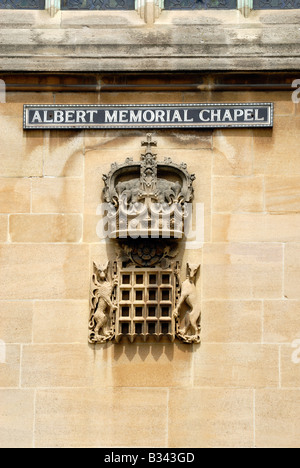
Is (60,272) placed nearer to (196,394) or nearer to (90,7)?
(196,394)

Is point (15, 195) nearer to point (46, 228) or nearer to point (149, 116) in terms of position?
point (46, 228)

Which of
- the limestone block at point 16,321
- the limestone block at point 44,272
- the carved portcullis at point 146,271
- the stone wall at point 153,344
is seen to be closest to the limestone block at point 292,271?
the stone wall at point 153,344

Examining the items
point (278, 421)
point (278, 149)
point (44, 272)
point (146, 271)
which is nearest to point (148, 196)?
point (146, 271)

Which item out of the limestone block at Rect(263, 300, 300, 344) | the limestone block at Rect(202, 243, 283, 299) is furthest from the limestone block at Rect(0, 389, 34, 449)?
the limestone block at Rect(263, 300, 300, 344)

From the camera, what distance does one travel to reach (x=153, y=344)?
55.7 ft

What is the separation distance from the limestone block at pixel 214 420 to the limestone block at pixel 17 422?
1506mm

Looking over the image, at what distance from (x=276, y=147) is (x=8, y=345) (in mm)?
3621

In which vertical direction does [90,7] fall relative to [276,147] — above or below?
above

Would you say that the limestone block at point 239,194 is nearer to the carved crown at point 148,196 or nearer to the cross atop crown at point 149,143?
→ the carved crown at point 148,196

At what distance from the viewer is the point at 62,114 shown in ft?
57.2

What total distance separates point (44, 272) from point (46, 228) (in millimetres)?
489

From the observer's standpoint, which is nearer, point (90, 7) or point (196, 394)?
point (196, 394)

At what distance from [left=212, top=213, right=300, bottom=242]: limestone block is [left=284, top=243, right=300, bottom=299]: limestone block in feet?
0.34

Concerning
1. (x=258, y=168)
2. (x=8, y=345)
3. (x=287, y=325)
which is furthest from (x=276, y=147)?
(x=8, y=345)
